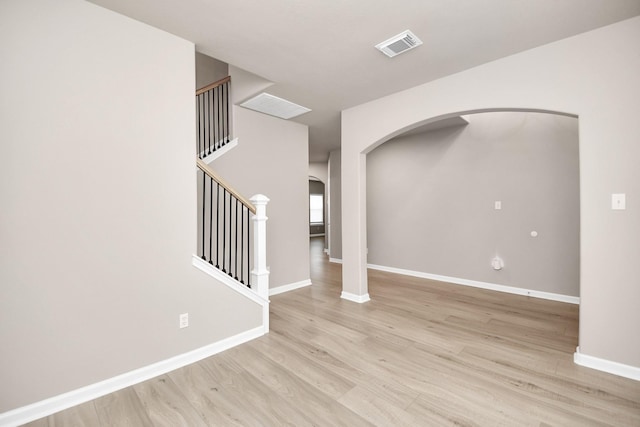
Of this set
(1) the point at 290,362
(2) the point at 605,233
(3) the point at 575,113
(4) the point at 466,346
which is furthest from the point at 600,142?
(1) the point at 290,362

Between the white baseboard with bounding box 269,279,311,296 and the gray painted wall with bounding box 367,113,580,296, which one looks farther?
the white baseboard with bounding box 269,279,311,296

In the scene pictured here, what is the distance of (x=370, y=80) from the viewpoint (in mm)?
3186

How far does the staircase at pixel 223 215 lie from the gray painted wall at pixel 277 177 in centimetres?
22

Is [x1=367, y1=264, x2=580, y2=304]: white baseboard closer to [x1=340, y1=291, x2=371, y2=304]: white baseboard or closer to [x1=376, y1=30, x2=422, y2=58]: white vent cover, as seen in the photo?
[x1=340, y1=291, x2=371, y2=304]: white baseboard

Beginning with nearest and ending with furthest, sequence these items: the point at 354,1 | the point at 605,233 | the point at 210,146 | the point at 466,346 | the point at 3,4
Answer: the point at 3,4 < the point at 354,1 < the point at 605,233 < the point at 466,346 < the point at 210,146

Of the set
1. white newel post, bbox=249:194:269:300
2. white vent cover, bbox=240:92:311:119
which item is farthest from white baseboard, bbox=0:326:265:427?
white vent cover, bbox=240:92:311:119

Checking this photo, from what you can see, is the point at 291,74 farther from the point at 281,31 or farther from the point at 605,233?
the point at 605,233

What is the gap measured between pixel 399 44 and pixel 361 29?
41 cm

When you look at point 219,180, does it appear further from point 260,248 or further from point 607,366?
point 607,366

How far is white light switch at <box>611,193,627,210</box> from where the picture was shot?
85.7 inches

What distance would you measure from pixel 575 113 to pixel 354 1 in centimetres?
209

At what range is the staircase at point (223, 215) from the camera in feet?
9.98

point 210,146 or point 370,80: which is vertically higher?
point 370,80

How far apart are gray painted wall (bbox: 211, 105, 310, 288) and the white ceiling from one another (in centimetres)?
124
